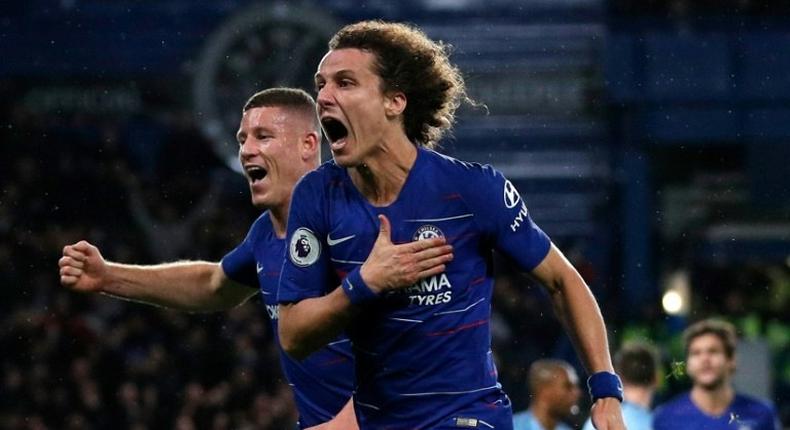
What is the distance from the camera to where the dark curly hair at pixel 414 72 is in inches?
183

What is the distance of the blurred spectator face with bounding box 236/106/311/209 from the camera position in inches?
218

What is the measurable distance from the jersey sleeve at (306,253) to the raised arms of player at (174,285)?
1321 mm

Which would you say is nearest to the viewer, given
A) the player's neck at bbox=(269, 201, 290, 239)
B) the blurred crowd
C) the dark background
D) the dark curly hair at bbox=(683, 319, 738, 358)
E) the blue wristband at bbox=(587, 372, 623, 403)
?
the blue wristband at bbox=(587, 372, 623, 403)

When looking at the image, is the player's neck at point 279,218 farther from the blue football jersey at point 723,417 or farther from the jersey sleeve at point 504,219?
the blue football jersey at point 723,417

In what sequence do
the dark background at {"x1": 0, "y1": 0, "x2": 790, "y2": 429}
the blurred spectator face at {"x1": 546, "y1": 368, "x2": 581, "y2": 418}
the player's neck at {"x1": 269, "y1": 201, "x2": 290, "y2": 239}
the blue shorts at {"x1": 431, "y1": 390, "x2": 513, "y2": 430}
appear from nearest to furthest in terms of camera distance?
the blue shorts at {"x1": 431, "y1": 390, "x2": 513, "y2": 430} < the player's neck at {"x1": 269, "y1": 201, "x2": 290, "y2": 239} < the blurred spectator face at {"x1": 546, "y1": 368, "x2": 581, "y2": 418} < the dark background at {"x1": 0, "y1": 0, "x2": 790, "y2": 429}

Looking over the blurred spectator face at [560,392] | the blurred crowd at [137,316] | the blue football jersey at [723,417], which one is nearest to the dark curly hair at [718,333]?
the blue football jersey at [723,417]

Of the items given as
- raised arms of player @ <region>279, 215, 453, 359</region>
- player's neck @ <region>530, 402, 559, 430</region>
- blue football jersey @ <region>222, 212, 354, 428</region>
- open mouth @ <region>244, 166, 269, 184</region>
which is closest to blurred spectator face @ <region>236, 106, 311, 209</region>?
open mouth @ <region>244, 166, 269, 184</region>

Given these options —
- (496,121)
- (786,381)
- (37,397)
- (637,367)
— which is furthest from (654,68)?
(637,367)

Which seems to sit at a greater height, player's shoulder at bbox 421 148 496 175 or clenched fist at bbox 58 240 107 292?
player's shoulder at bbox 421 148 496 175

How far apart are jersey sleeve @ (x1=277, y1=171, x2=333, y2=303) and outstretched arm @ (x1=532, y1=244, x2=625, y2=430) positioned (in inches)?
24.9

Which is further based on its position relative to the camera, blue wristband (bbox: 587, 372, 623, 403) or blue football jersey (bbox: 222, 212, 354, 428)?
blue football jersey (bbox: 222, 212, 354, 428)

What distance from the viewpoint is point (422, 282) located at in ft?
14.7

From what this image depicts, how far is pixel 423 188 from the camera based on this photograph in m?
4.54

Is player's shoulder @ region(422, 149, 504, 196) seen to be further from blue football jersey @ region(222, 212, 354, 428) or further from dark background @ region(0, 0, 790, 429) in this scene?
dark background @ region(0, 0, 790, 429)
